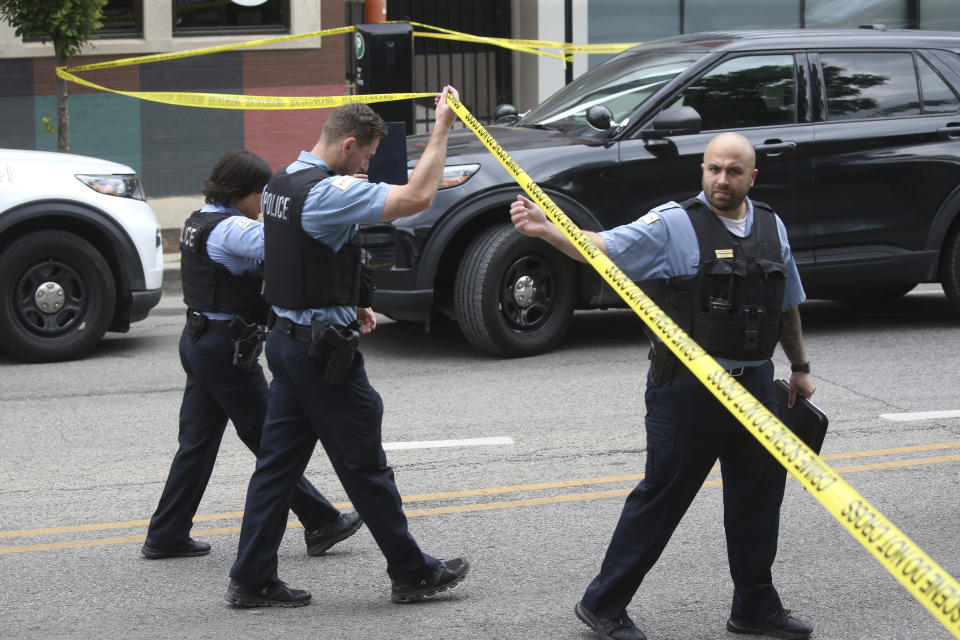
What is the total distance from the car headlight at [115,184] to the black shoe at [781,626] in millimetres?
5971

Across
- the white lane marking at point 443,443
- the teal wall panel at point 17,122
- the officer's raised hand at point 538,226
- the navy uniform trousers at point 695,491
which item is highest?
the teal wall panel at point 17,122

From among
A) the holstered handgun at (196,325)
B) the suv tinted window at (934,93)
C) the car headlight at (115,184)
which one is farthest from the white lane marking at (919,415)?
the car headlight at (115,184)

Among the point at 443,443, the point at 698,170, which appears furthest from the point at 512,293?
the point at 443,443

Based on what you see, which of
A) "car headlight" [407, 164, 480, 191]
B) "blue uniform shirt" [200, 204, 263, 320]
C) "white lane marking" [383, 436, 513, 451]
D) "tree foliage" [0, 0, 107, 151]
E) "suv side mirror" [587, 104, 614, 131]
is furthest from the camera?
"tree foliage" [0, 0, 107, 151]

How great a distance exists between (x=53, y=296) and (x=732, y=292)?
5917 millimetres

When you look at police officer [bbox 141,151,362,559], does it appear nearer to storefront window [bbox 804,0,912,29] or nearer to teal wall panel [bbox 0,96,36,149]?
teal wall panel [bbox 0,96,36,149]

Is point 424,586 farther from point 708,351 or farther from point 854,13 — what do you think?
point 854,13

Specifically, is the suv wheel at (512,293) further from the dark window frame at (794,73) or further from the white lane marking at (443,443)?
the white lane marking at (443,443)

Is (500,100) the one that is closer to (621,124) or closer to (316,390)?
(621,124)

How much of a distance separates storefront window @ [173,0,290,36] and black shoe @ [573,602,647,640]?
38.5 feet

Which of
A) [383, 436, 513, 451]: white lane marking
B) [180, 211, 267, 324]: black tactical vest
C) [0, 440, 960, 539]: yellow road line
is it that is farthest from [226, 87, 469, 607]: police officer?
[383, 436, 513, 451]: white lane marking

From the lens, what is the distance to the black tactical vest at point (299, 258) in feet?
14.6

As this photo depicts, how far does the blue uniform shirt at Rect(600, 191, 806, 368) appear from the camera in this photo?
13.7 ft

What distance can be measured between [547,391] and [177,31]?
8585mm
